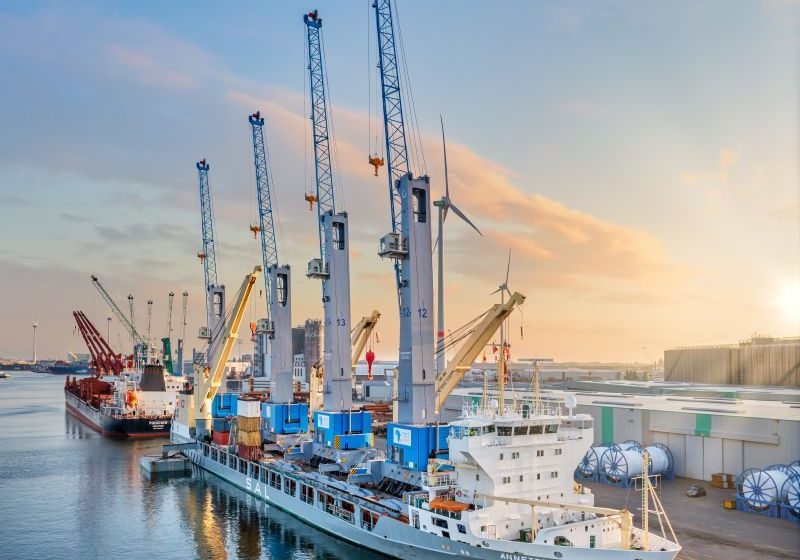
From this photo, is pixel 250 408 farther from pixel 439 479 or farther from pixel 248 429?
pixel 439 479

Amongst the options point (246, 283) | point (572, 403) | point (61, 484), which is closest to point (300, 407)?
point (246, 283)

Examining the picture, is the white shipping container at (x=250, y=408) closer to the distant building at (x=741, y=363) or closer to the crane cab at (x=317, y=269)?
the crane cab at (x=317, y=269)

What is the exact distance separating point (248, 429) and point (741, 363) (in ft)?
287

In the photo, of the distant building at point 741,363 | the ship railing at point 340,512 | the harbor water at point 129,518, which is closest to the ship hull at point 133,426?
the harbor water at point 129,518

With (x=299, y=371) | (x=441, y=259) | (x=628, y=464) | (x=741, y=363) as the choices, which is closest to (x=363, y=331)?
(x=441, y=259)

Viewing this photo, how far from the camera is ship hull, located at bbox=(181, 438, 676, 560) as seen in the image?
27.4m

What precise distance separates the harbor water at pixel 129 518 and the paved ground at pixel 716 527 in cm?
1812

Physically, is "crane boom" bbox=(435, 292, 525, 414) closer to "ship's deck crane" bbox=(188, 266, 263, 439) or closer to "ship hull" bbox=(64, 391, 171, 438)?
"ship's deck crane" bbox=(188, 266, 263, 439)

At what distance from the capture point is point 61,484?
61.7m

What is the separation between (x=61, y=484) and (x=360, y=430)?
103ft

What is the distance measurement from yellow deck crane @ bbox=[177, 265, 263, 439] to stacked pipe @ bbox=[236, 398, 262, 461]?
52.9 ft

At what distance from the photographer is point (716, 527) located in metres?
37.2

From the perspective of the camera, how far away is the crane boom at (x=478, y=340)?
49556 millimetres

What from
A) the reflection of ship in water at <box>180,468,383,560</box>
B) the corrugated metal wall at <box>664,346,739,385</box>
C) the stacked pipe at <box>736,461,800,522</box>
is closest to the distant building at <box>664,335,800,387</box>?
the corrugated metal wall at <box>664,346,739,385</box>
